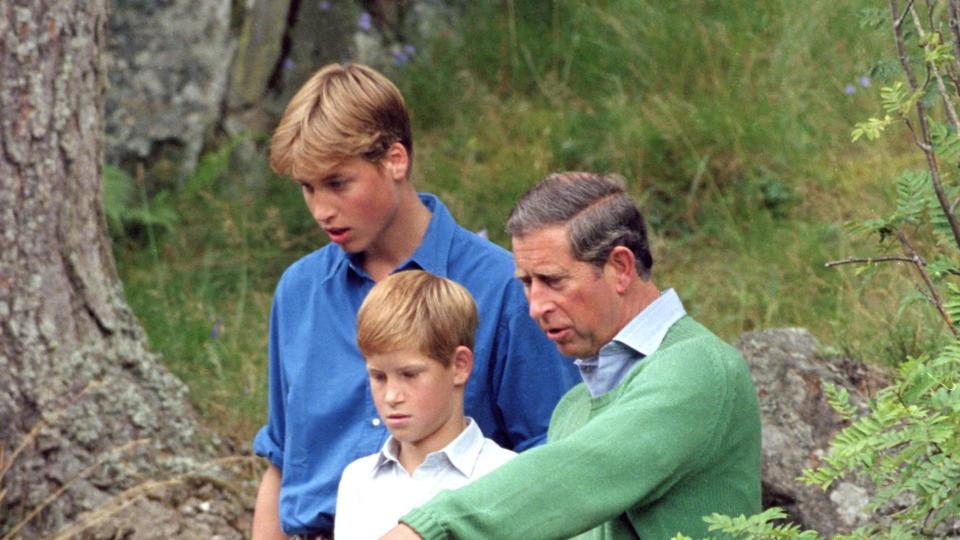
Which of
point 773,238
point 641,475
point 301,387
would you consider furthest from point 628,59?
point 641,475

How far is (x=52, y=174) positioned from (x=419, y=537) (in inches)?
125

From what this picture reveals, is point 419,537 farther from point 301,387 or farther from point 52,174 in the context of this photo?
point 52,174

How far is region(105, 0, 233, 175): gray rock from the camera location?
7.84 metres

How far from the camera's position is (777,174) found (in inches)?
280

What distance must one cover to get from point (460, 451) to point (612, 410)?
Answer: 69 centimetres

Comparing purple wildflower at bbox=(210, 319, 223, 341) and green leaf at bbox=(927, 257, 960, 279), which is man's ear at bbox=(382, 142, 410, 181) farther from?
purple wildflower at bbox=(210, 319, 223, 341)

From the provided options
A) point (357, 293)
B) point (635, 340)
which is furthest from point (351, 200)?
point (635, 340)

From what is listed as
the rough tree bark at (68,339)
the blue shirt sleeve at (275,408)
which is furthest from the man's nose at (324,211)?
the rough tree bark at (68,339)

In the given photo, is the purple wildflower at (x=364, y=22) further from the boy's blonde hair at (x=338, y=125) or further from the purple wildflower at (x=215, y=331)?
the boy's blonde hair at (x=338, y=125)

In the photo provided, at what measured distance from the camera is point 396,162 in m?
3.76

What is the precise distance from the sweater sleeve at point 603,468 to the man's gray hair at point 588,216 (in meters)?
0.34

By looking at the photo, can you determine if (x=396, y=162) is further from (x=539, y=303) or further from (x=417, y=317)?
(x=539, y=303)

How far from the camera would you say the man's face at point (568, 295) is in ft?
10.7

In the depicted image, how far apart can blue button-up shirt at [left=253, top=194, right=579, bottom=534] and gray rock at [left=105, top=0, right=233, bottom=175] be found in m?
4.13
